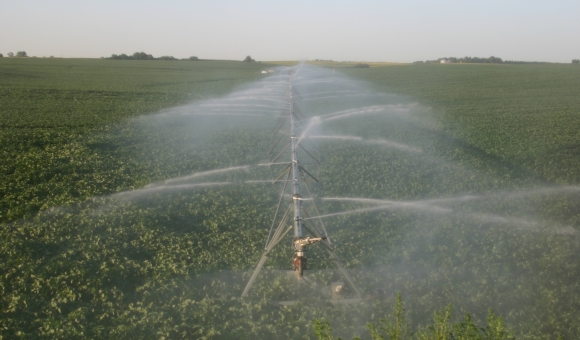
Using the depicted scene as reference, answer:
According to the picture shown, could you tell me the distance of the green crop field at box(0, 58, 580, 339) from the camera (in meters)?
6.30

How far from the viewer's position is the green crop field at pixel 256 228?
630cm

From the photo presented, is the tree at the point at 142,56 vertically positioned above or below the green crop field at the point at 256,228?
above

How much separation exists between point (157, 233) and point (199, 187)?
2.75 metres

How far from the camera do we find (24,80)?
39000 mm

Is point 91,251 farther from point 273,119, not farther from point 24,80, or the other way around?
point 24,80

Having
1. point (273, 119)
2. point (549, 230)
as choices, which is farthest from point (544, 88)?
point (549, 230)

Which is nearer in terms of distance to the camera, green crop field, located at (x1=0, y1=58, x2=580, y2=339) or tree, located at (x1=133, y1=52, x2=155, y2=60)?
green crop field, located at (x1=0, y1=58, x2=580, y2=339)

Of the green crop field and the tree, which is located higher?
the tree

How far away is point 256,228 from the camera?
9.16 metres

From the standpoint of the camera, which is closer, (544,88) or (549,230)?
(549,230)

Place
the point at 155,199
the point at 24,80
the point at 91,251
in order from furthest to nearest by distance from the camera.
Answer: the point at 24,80
the point at 155,199
the point at 91,251

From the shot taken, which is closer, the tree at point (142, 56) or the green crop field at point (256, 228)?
the green crop field at point (256, 228)

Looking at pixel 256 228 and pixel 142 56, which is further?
pixel 142 56

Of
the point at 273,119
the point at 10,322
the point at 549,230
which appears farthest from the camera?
the point at 273,119
